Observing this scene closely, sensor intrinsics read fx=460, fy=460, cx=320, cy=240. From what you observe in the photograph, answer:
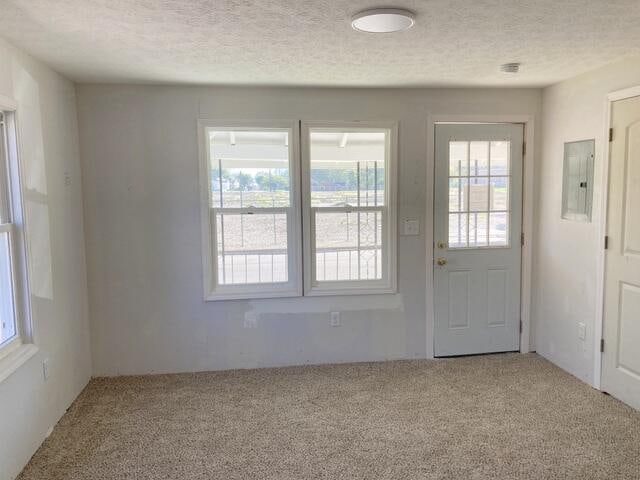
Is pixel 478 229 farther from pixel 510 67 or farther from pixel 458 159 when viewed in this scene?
pixel 510 67

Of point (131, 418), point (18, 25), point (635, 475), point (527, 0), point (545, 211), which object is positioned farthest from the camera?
point (545, 211)

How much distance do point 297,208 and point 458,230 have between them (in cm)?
139

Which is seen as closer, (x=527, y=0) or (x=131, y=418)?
(x=527, y=0)

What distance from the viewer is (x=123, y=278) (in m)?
3.62

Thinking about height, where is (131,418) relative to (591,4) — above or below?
below

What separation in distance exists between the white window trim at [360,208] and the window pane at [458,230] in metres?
0.49

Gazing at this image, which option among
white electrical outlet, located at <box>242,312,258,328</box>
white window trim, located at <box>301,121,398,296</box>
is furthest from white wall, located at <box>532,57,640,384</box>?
white electrical outlet, located at <box>242,312,258,328</box>

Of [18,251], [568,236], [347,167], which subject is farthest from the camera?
[347,167]

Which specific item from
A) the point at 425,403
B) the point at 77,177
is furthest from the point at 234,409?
the point at 77,177

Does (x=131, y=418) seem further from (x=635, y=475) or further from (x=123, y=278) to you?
(x=635, y=475)

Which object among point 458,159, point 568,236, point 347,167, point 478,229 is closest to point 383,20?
point 347,167

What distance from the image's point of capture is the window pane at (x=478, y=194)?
3.91 metres

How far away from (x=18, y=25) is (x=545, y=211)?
3.83 meters

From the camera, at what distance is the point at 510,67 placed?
3068 mm
